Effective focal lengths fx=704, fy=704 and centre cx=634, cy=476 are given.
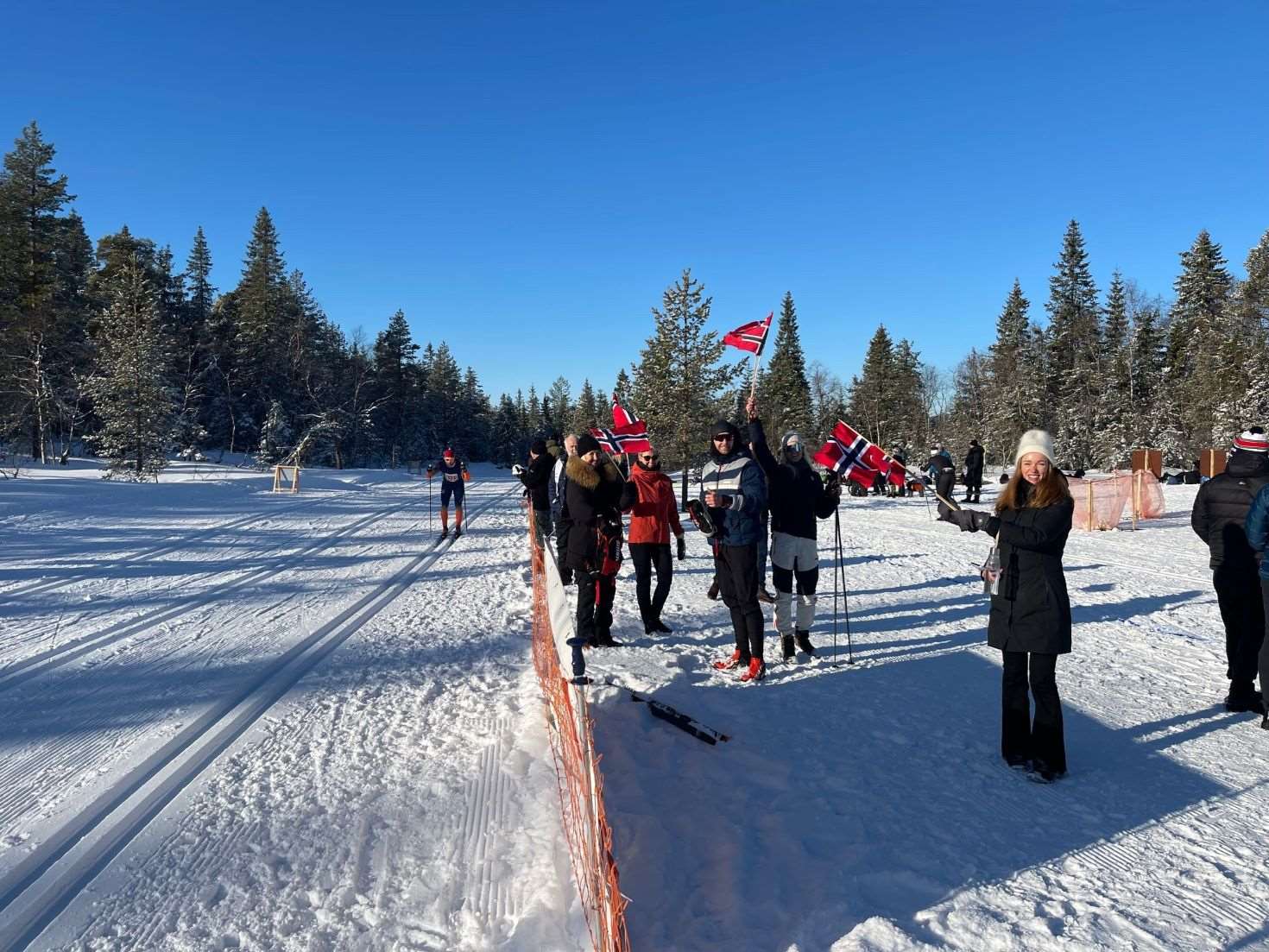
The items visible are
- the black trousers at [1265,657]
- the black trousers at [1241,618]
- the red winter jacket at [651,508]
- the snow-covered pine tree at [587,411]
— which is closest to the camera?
the black trousers at [1265,657]

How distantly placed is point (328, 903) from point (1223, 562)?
6732mm

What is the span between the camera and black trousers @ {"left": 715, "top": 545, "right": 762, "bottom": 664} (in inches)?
233

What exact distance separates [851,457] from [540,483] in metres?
5.03

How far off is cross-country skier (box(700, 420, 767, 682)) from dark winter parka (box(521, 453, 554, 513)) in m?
5.34

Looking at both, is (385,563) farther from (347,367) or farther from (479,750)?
(347,367)

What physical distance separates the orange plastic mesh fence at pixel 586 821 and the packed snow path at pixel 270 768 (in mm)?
100

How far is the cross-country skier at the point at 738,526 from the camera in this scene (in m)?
5.92

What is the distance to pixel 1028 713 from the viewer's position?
4320mm

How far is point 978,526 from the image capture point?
4488 millimetres

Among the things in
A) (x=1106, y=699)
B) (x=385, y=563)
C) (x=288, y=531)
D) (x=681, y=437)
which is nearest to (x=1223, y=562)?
(x=1106, y=699)

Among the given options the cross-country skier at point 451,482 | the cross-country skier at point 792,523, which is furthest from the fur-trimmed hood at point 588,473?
the cross-country skier at point 451,482

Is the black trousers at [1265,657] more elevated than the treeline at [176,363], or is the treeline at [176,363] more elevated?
the treeline at [176,363]

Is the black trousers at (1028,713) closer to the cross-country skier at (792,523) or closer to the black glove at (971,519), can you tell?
the black glove at (971,519)

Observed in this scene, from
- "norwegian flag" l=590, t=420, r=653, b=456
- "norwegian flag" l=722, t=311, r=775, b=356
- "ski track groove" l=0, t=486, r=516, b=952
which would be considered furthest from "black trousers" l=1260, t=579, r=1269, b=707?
"norwegian flag" l=590, t=420, r=653, b=456
